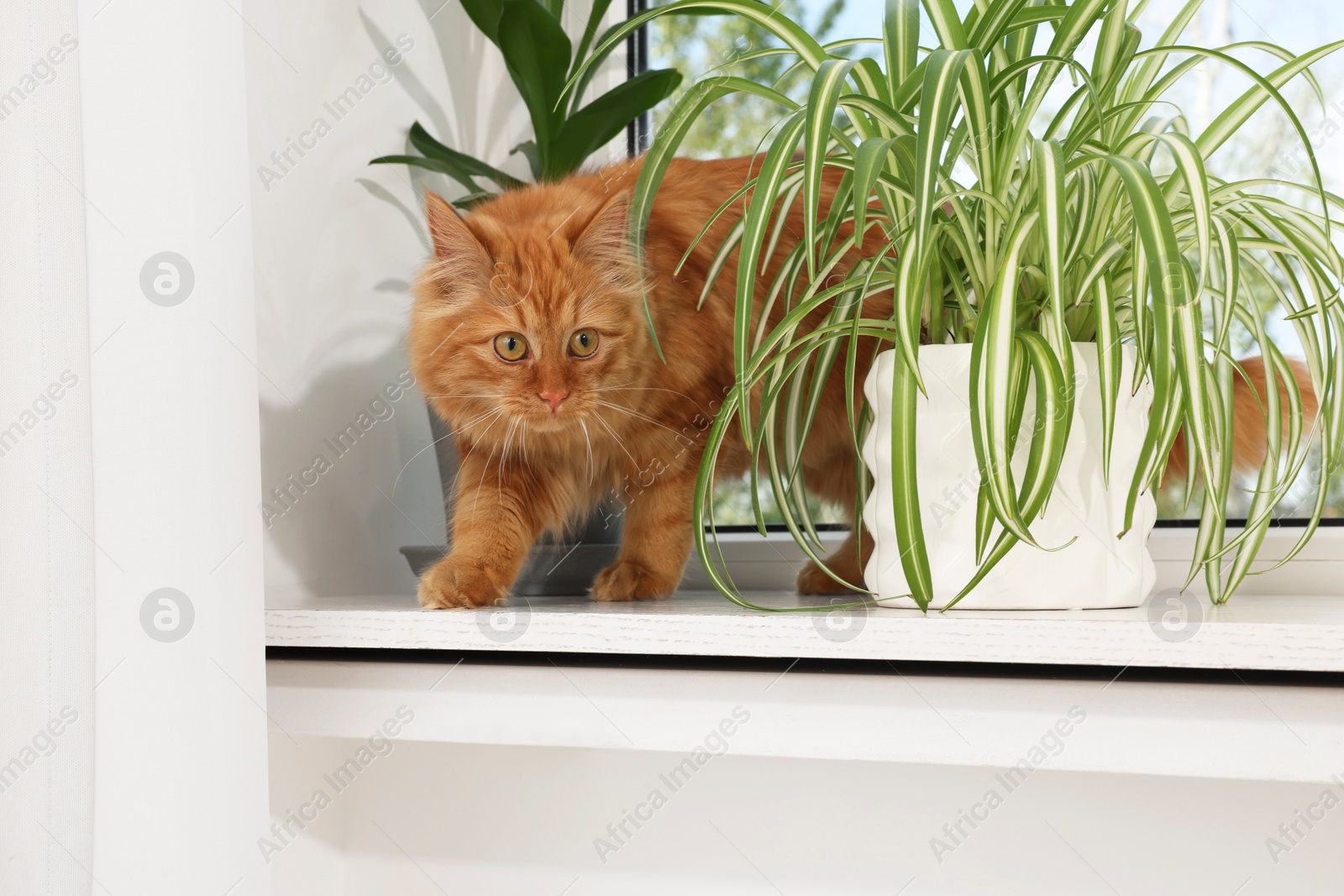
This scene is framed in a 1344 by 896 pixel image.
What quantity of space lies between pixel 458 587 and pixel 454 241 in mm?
335

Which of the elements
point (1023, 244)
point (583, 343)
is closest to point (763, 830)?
point (583, 343)

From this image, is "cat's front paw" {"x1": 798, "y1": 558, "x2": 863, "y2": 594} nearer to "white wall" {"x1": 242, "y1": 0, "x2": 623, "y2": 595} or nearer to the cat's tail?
the cat's tail

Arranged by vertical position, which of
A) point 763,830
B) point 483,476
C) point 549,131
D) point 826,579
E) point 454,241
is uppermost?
point 549,131

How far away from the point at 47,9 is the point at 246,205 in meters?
0.17

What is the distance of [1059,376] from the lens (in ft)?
2.32

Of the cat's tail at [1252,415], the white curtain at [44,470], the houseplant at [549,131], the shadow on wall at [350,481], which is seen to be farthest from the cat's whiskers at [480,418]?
the cat's tail at [1252,415]

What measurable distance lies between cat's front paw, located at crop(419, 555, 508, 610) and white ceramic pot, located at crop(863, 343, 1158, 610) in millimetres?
367

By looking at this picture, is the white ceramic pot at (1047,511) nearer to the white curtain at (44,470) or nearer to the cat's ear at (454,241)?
the cat's ear at (454,241)

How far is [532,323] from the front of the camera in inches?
37.3

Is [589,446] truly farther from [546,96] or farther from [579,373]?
[546,96]

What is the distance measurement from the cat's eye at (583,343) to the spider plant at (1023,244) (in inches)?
4.1

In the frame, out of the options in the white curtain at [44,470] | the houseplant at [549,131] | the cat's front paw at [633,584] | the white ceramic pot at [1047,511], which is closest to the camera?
the white curtain at [44,470]

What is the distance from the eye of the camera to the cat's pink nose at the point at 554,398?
93cm

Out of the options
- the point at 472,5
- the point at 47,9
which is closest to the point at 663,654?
the point at 47,9
